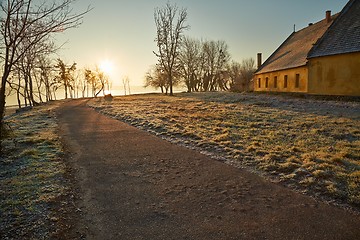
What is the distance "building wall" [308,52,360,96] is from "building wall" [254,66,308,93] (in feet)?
4.09

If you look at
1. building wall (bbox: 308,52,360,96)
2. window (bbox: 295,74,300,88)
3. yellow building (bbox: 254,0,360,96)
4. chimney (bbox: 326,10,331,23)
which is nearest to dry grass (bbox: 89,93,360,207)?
building wall (bbox: 308,52,360,96)

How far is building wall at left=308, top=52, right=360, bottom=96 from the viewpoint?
17750 mm

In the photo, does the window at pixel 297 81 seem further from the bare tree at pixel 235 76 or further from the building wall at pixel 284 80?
the bare tree at pixel 235 76

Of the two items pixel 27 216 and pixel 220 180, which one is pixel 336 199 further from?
pixel 27 216

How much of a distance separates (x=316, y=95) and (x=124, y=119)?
1722 cm

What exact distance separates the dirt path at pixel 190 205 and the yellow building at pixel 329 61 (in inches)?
697

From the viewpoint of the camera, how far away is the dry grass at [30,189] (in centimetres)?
350

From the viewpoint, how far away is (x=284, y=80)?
87.5 ft

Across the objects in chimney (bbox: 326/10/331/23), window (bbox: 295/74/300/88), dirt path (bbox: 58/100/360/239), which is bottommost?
dirt path (bbox: 58/100/360/239)

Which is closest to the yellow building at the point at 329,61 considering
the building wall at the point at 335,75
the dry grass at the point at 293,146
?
the building wall at the point at 335,75

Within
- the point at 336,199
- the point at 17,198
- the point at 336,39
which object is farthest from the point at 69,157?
the point at 336,39

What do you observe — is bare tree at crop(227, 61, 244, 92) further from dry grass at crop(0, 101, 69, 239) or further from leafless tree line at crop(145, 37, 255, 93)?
dry grass at crop(0, 101, 69, 239)

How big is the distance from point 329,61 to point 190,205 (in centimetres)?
2085

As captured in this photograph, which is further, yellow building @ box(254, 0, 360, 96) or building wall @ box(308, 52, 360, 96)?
yellow building @ box(254, 0, 360, 96)
